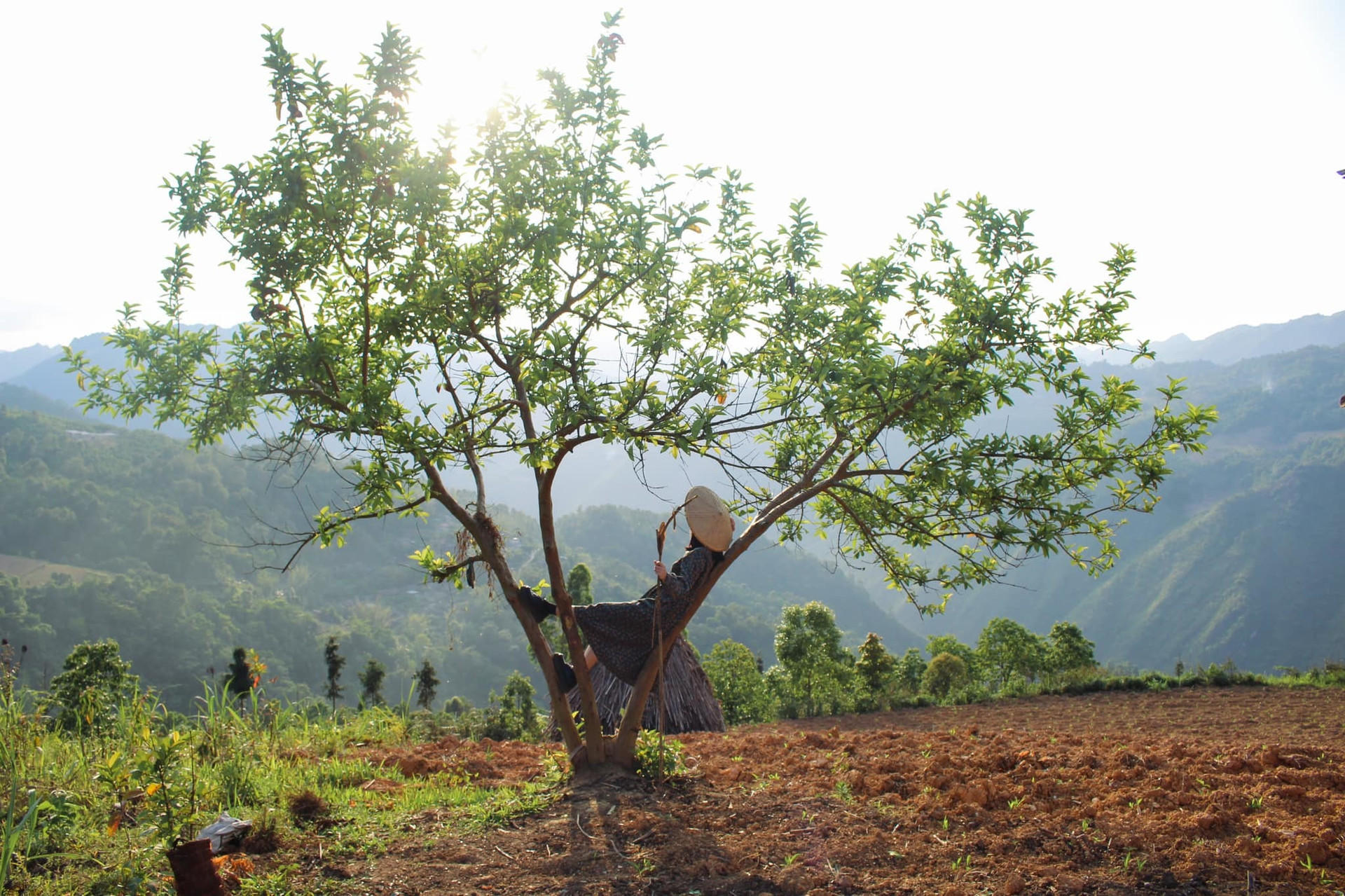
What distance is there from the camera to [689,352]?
3.47 meters

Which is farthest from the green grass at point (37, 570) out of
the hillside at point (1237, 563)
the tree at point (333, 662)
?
the hillside at point (1237, 563)

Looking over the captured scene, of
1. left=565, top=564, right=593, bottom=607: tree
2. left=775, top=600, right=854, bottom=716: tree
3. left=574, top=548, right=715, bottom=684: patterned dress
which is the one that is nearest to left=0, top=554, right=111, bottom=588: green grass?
left=565, top=564, right=593, bottom=607: tree

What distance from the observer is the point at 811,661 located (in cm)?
1070

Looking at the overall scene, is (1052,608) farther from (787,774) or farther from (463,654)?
(787,774)

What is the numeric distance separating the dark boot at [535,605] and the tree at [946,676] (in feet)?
25.6

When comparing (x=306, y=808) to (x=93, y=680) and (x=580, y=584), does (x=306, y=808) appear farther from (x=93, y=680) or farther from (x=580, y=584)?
(x=580, y=584)

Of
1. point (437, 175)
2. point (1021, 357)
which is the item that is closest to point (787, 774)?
point (1021, 357)

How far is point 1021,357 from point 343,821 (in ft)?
14.1

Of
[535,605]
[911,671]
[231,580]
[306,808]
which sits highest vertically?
[231,580]

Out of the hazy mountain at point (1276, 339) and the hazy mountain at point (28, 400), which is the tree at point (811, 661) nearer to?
the hazy mountain at point (28, 400)

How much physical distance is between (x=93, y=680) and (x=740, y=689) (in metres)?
7.35

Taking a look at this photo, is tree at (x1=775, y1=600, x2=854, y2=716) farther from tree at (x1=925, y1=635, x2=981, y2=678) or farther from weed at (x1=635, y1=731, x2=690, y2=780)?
weed at (x1=635, y1=731, x2=690, y2=780)

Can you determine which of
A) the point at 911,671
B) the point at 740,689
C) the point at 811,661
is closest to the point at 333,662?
the point at 740,689

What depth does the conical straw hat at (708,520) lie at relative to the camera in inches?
179
